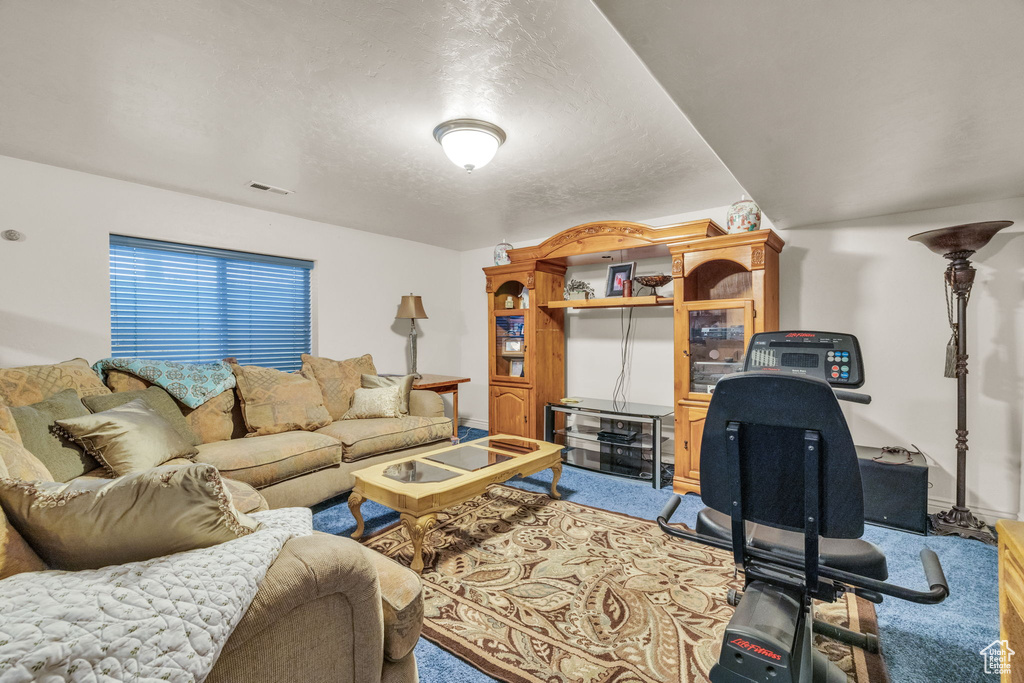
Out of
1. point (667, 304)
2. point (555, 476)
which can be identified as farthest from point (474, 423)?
point (667, 304)

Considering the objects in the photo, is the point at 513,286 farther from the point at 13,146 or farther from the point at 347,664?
the point at 347,664

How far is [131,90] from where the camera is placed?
1983 mm

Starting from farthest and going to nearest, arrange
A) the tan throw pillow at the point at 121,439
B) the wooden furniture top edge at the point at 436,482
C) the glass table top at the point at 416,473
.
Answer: the glass table top at the point at 416,473 < the wooden furniture top edge at the point at 436,482 < the tan throw pillow at the point at 121,439

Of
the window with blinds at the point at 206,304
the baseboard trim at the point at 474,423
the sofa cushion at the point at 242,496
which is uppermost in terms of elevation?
the window with blinds at the point at 206,304

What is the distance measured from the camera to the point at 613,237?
147 inches

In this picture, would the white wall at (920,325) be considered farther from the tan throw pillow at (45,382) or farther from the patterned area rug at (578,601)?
the tan throw pillow at (45,382)

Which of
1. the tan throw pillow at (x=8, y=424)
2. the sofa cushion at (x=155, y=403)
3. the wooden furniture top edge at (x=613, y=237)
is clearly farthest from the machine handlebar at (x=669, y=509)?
the sofa cushion at (x=155, y=403)

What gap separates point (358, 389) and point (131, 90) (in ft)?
7.88

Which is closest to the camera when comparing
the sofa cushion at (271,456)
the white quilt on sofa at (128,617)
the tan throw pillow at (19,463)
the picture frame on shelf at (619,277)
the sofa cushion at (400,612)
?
A: the white quilt on sofa at (128,617)

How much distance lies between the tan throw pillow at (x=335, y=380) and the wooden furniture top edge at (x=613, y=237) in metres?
1.89

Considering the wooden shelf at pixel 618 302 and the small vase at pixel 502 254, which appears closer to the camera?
the wooden shelf at pixel 618 302

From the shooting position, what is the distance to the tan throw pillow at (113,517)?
86cm

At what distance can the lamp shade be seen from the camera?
15.2 ft

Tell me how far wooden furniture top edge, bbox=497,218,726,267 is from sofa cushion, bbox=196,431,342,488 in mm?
2433
